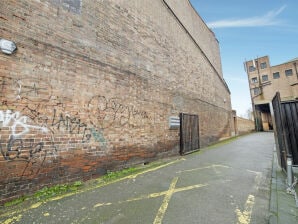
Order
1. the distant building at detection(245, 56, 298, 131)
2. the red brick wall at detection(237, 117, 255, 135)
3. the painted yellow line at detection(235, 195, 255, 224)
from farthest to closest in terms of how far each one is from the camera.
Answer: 1. the distant building at detection(245, 56, 298, 131)
2. the red brick wall at detection(237, 117, 255, 135)
3. the painted yellow line at detection(235, 195, 255, 224)

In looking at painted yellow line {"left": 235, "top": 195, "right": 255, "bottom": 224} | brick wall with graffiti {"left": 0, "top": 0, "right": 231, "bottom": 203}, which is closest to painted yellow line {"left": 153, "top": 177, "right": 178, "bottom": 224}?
painted yellow line {"left": 235, "top": 195, "right": 255, "bottom": 224}

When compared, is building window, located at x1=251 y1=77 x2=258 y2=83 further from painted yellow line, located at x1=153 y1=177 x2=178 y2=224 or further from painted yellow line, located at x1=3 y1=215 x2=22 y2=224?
painted yellow line, located at x1=3 y1=215 x2=22 y2=224

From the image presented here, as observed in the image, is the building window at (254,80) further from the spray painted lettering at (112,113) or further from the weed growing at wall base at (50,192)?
the weed growing at wall base at (50,192)

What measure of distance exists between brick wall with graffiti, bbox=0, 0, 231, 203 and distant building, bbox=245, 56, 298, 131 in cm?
3175

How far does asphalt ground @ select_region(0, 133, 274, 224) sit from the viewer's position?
264 centimetres

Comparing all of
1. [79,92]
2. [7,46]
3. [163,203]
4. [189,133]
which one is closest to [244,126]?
[189,133]

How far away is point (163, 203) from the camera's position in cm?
316

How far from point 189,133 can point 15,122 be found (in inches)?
316

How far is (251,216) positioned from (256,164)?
412cm

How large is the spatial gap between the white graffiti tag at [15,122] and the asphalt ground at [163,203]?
4.94ft

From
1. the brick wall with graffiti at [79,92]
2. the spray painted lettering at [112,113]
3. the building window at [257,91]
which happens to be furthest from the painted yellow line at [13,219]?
the building window at [257,91]

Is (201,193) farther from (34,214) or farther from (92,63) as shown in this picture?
(92,63)

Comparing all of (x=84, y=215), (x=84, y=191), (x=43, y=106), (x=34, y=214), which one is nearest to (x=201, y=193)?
(x=84, y=215)

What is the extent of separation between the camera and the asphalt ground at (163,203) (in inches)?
104
